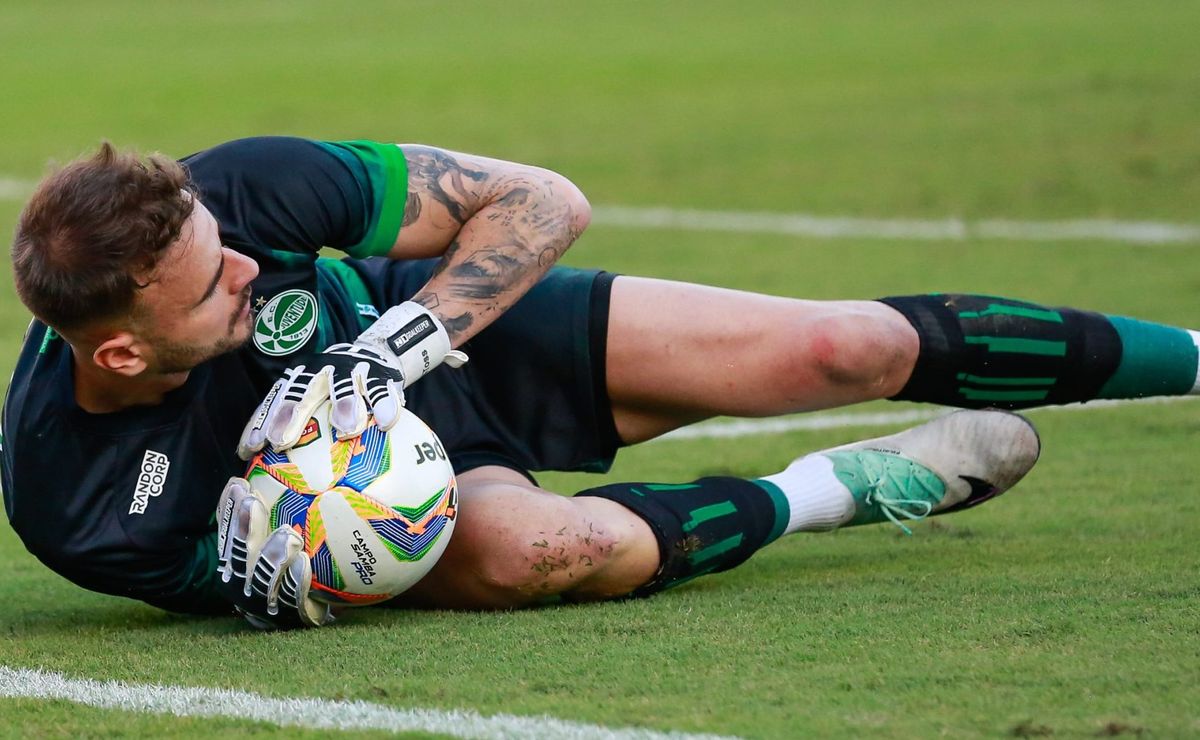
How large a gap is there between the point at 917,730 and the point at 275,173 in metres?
1.74

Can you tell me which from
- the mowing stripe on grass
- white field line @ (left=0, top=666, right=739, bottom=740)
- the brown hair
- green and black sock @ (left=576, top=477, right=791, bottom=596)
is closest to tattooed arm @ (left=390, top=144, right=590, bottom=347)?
green and black sock @ (left=576, top=477, right=791, bottom=596)

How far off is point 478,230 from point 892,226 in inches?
239

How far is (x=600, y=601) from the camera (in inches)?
144

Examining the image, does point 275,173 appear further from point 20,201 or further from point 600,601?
point 20,201

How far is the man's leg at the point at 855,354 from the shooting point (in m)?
3.88

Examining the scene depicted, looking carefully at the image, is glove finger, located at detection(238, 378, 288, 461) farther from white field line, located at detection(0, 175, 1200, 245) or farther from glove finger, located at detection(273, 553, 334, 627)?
white field line, located at detection(0, 175, 1200, 245)

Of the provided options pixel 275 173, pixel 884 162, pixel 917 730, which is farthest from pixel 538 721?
pixel 884 162

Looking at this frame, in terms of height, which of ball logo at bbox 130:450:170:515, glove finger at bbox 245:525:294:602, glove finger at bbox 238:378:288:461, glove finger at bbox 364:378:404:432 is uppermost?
glove finger at bbox 364:378:404:432

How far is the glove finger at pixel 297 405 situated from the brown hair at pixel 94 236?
1.21 ft

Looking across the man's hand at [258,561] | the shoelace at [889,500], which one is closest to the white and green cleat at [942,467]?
the shoelace at [889,500]

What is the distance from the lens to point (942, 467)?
13.3 feet

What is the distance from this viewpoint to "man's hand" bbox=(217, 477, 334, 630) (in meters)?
3.36

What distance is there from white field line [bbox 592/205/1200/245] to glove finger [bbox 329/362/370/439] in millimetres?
6040

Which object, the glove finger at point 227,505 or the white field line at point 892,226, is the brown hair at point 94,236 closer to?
the glove finger at point 227,505
